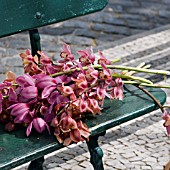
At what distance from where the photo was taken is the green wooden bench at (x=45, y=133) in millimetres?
2652

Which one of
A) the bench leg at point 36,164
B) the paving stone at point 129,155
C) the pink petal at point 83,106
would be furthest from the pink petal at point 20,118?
the paving stone at point 129,155

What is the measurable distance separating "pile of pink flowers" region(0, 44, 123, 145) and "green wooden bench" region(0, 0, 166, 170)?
A: 0.06 meters

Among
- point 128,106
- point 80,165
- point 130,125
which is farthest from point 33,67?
point 130,125

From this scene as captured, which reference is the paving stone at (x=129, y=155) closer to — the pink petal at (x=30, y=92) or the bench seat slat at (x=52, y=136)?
the bench seat slat at (x=52, y=136)

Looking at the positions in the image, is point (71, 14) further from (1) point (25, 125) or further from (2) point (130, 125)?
(2) point (130, 125)

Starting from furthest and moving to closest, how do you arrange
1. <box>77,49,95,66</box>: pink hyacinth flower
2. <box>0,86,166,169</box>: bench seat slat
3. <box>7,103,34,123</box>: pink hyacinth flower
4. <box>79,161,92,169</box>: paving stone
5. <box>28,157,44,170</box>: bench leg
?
<box>79,161,92,169</box>: paving stone < <box>28,157,44,170</box>: bench leg < <box>77,49,95,66</box>: pink hyacinth flower < <box>7,103,34,123</box>: pink hyacinth flower < <box>0,86,166,169</box>: bench seat slat

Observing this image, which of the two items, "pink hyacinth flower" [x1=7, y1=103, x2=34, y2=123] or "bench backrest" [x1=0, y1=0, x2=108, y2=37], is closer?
"pink hyacinth flower" [x1=7, y1=103, x2=34, y2=123]

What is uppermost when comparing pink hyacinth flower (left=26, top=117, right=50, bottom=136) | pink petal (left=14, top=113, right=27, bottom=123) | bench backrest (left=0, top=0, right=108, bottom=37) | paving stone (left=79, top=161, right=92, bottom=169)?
bench backrest (left=0, top=0, right=108, bottom=37)

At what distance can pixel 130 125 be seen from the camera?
14.9 feet

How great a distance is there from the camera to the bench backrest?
3.23 meters

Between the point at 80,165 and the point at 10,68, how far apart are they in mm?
1761

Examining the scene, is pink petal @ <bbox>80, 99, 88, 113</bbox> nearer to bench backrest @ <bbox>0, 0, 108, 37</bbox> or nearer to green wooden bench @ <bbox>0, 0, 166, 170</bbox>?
green wooden bench @ <bbox>0, 0, 166, 170</bbox>

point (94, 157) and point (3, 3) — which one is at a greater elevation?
point (3, 3)

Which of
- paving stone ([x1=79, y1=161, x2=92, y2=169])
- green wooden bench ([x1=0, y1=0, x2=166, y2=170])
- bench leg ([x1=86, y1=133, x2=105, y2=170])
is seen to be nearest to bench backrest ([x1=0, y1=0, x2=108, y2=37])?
green wooden bench ([x1=0, y1=0, x2=166, y2=170])
